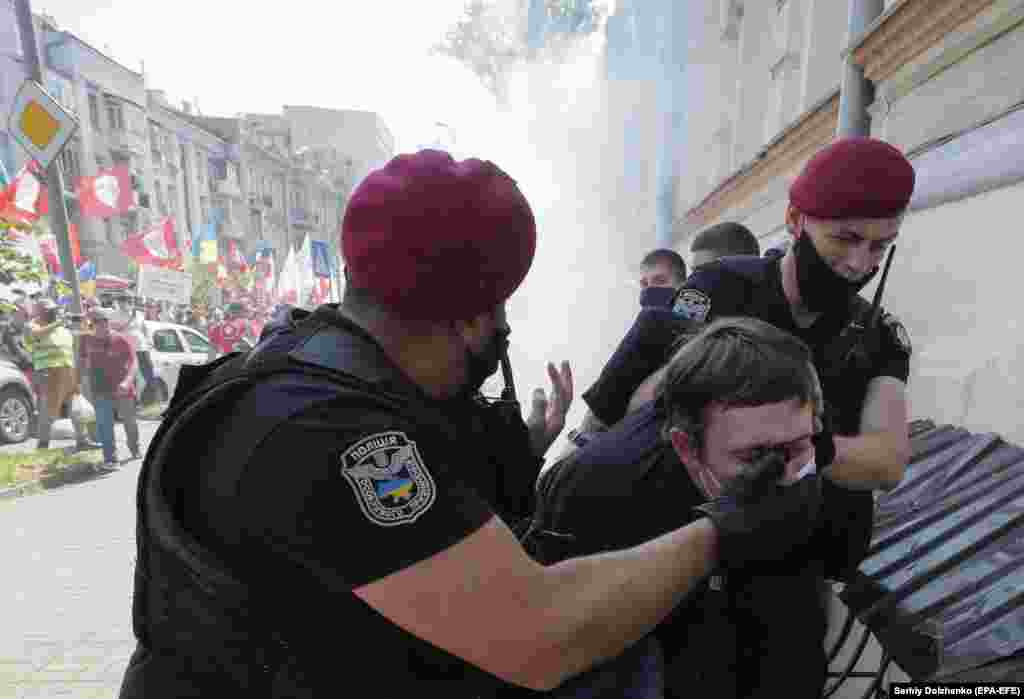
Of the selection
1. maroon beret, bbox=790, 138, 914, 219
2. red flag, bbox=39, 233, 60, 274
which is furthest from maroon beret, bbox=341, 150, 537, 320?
red flag, bbox=39, 233, 60, 274

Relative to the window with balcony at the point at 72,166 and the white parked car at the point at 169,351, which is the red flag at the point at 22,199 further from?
the window with balcony at the point at 72,166

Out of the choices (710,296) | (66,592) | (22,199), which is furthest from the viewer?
(22,199)

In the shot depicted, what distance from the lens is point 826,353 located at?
180 cm

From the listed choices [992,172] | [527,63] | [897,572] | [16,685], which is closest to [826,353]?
[897,572]

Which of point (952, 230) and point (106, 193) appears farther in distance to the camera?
point (106, 193)

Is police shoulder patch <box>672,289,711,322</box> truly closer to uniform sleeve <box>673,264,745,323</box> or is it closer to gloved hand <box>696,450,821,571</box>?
uniform sleeve <box>673,264,745,323</box>

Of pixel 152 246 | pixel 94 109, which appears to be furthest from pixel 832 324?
pixel 94 109

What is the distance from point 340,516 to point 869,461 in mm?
1252

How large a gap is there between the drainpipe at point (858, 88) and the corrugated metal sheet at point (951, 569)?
2.10 m

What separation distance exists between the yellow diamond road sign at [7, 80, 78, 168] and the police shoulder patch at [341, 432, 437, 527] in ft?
23.4

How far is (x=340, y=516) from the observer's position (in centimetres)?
80

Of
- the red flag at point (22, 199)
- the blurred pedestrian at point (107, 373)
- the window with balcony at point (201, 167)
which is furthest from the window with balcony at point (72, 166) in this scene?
the blurred pedestrian at point (107, 373)

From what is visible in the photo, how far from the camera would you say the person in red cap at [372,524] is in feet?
2.62

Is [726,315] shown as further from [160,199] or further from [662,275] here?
[160,199]
